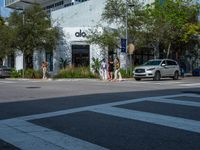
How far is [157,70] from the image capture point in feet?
103

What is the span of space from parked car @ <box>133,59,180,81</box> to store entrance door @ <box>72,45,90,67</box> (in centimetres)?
1202

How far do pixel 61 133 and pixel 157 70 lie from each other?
23.7 metres

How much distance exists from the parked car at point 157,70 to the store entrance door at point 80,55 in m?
12.0

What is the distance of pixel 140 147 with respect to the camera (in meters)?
7.07

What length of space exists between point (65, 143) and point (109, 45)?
109 ft

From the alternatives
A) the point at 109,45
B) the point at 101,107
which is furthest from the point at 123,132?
the point at 109,45

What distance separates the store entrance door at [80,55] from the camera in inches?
1716

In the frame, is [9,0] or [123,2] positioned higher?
[9,0]

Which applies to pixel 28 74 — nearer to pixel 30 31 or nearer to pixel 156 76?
pixel 30 31

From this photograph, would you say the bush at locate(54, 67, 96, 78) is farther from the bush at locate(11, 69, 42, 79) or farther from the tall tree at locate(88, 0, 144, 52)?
the tall tree at locate(88, 0, 144, 52)

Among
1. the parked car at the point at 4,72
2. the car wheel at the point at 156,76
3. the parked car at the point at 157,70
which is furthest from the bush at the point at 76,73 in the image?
the car wheel at the point at 156,76

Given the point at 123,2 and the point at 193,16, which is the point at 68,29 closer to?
the point at 123,2

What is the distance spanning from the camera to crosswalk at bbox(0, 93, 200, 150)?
7.18 m

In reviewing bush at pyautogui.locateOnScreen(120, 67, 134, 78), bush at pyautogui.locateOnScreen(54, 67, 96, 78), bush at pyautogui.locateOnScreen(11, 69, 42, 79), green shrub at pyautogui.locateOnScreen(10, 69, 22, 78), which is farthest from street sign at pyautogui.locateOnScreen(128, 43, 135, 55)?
→ green shrub at pyautogui.locateOnScreen(10, 69, 22, 78)
